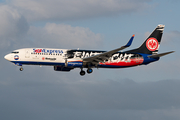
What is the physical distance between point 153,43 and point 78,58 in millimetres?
20126

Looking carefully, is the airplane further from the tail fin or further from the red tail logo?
the red tail logo

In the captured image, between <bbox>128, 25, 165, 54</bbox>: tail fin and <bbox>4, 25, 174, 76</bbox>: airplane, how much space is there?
1.01 m

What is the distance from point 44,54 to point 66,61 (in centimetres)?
497

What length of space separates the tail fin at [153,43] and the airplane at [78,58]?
1.01m

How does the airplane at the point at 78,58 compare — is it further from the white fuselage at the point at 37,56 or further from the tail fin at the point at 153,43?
the tail fin at the point at 153,43

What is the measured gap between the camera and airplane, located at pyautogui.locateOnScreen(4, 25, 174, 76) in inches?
2534

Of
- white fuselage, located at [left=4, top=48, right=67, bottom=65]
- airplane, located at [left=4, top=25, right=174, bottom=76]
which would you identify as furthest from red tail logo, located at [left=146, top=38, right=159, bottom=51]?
white fuselage, located at [left=4, top=48, right=67, bottom=65]

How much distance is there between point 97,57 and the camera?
6419 cm

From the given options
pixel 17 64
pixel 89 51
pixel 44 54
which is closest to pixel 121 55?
pixel 89 51

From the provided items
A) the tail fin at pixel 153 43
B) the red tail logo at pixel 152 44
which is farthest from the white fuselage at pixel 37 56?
the red tail logo at pixel 152 44

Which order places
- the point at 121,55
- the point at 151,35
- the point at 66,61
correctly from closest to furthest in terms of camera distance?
the point at 66,61 < the point at 121,55 < the point at 151,35

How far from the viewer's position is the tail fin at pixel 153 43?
73.4 m

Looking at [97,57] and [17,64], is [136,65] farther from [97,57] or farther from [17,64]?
[17,64]

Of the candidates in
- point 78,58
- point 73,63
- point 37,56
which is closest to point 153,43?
point 78,58
